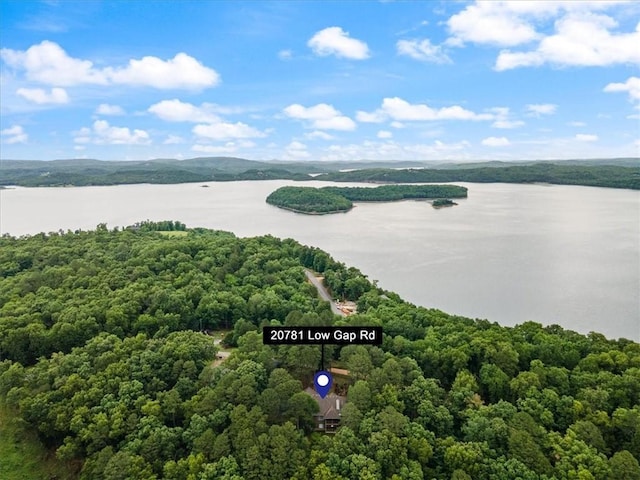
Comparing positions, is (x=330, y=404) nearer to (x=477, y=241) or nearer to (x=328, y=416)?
(x=328, y=416)

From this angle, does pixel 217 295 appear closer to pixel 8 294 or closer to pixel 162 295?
pixel 162 295

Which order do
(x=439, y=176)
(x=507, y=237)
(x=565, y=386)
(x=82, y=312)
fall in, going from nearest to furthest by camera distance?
1. (x=565, y=386)
2. (x=82, y=312)
3. (x=507, y=237)
4. (x=439, y=176)

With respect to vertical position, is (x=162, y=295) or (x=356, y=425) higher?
(x=162, y=295)

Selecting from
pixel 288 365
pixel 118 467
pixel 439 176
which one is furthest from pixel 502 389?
pixel 439 176

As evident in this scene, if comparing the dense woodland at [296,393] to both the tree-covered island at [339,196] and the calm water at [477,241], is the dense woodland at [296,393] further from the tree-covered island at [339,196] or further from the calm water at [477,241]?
the tree-covered island at [339,196]

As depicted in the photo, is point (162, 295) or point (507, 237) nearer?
point (162, 295)

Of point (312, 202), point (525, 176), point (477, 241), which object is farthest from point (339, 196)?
point (525, 176)
